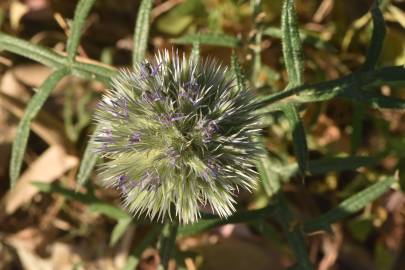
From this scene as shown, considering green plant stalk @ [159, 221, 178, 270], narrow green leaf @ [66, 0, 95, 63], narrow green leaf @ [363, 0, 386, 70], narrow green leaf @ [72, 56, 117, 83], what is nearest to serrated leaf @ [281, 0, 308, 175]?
narrow green leaf @ [363, 0, 386, 70]

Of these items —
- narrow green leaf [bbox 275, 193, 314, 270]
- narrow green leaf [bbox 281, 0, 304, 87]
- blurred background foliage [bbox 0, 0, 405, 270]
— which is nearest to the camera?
narrow green leaf [bbox 281, 0, 304, 87]

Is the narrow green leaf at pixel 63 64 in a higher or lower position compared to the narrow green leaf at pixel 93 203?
higher

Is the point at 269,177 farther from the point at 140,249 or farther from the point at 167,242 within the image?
the point at 140,249

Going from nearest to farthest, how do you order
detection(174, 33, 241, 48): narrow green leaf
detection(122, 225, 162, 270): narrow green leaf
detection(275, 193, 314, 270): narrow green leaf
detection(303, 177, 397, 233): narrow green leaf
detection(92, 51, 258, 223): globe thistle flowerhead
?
detection(92, 51, 258, 223): globe thistle flowerhead < detection(275, 193, 314, 270): narrow green leaf < detection(303, 177, 397, 233): narrow green leaf < detection(174, 33, 241, 48): narrow green leaf < detection(122, 225, 162, 270): narrow green leaf

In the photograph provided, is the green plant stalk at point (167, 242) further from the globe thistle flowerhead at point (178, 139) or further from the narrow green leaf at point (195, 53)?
the narrow green leaf at point (195, 53)

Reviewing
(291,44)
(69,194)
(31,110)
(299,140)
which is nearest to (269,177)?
(299,140)

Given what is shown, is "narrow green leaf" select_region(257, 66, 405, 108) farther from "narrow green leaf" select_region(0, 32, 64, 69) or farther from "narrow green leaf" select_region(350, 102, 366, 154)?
"narrow green leaf" select_region(0, 32, 64, 69)

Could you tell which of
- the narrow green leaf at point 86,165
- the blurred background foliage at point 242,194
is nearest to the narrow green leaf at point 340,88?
the narrow green leaf at point 86,165
